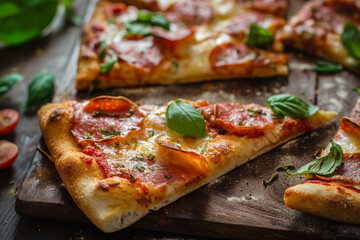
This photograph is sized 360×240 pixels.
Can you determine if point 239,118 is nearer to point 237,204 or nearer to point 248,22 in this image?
point 237,204

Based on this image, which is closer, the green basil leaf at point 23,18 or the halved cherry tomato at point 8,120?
the halved cherry tomato at point 8,120

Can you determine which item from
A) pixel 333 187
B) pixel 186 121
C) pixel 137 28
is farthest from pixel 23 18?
pixel 333 187

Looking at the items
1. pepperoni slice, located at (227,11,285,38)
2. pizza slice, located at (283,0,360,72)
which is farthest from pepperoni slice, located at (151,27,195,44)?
pizza slice, located at (283,0,360,72)

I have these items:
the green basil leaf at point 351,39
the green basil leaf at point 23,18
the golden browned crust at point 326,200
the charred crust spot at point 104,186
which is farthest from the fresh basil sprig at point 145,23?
the golden browned crust at point 326,200

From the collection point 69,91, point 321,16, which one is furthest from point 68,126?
point 321,16

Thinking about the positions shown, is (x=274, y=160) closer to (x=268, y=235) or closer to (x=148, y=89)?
Answer: (x=268, y=235)

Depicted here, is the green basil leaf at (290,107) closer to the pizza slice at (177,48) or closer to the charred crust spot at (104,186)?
the pizza slice at (177,48)

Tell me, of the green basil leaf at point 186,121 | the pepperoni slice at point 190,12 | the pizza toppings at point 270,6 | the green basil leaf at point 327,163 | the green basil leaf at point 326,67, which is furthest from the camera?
the pizza toppings at point 270,6
